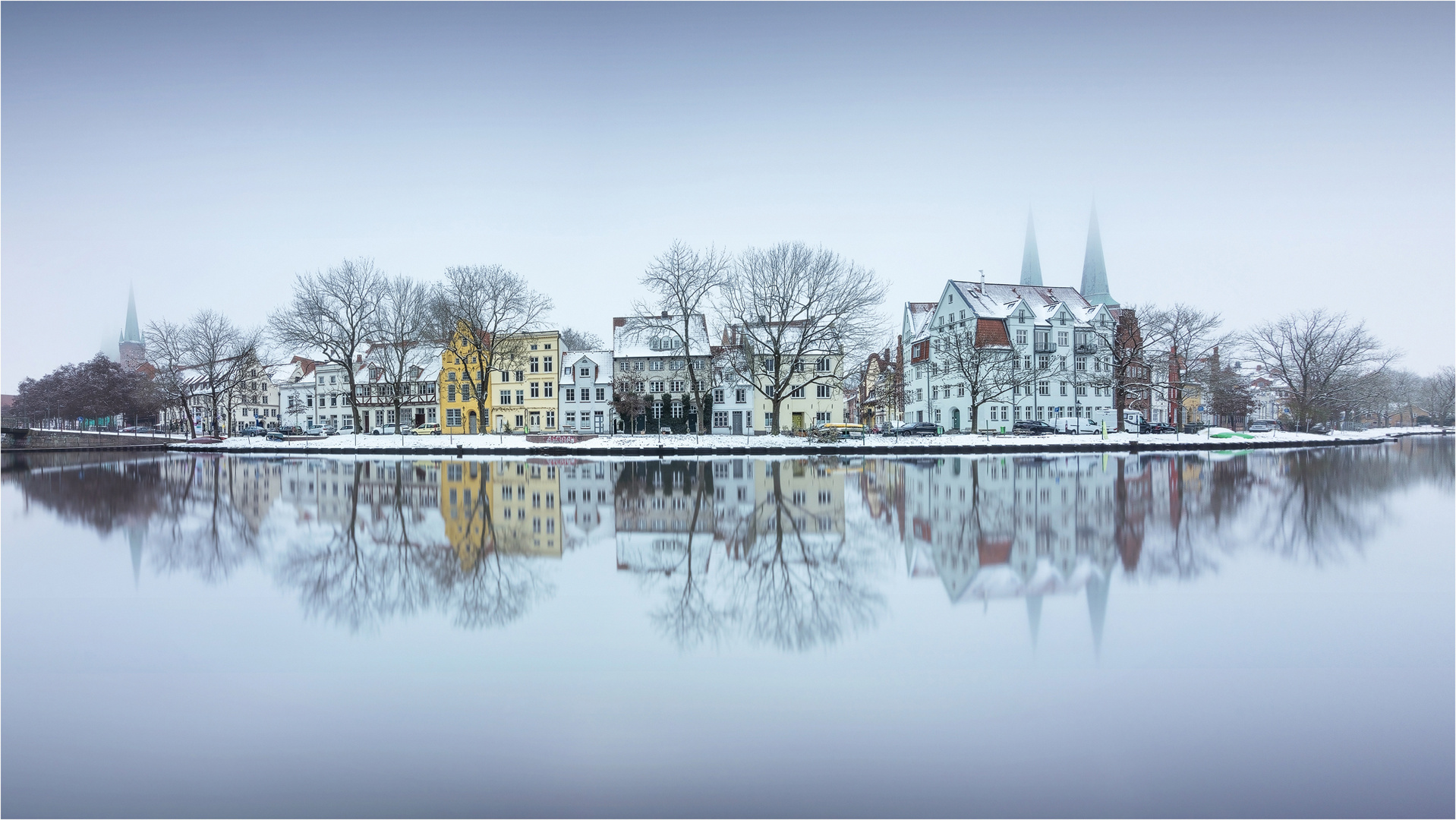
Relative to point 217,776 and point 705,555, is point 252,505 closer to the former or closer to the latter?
point 705,555

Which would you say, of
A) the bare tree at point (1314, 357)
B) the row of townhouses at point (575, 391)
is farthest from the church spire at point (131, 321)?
the bare tree at point (1314, 357)

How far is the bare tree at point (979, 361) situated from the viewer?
166ft

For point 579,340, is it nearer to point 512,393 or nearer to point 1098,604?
point 512,393

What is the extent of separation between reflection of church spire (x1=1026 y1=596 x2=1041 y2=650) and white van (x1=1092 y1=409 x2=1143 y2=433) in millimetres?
58925

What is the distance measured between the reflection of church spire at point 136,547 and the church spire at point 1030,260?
97.5 m

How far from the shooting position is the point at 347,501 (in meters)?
18.4

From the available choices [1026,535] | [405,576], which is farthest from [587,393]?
[405,576]

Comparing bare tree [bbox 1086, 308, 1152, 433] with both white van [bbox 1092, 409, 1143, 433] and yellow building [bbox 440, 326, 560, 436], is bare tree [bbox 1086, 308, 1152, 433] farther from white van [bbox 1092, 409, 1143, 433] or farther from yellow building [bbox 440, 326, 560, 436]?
yellow building [bbox 440, 326, 560, 436]

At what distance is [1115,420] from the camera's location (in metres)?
64.2

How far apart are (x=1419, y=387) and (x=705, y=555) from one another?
484ft

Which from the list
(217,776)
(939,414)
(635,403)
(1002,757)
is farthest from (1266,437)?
(217,776)

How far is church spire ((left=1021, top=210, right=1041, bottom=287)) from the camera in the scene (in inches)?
3757

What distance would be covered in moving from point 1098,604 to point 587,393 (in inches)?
2383

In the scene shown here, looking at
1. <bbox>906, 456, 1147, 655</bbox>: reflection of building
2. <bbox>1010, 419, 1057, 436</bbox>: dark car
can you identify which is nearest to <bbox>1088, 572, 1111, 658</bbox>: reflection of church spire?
<bbox>906, 456, 1147, 655</bbox>: reflection of building
